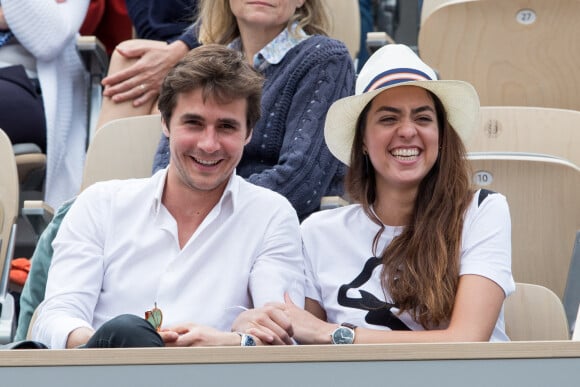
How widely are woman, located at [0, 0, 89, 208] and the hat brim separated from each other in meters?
1.43

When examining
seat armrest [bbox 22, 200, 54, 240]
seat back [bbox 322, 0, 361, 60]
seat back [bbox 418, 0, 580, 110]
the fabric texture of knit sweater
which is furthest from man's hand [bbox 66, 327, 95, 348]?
seat back [bbox 322, 0, 361, 60]

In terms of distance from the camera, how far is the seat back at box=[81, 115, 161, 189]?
3.25 metres

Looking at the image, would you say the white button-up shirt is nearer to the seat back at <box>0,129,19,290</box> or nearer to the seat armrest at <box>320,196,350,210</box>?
the seat armrest at <box>320,196,350,210</box>

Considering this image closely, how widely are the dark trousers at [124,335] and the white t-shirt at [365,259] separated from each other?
0.62 metres

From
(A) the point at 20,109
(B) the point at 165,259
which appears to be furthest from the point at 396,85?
(A) the point at 20,109

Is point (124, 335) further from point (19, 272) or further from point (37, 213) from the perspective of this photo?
point (19, 272)

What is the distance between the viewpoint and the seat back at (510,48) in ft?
11.1

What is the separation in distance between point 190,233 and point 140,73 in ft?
4.02

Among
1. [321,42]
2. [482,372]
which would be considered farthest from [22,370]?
[321,42]

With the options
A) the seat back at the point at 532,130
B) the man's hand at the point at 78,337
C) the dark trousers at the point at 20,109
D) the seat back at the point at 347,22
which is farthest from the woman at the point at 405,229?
the dark trousers at the point at 20,109

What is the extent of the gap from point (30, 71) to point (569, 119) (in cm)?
183

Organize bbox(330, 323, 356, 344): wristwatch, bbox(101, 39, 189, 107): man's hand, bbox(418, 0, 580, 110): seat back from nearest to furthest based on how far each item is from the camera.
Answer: bbox(330, 323, 356, 344): wristwatch → bbox(418, 0, 580, 110): seat back → bbox(101, 39, 189, 107): man's hand

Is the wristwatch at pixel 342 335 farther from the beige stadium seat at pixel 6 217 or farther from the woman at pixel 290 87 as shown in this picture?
the beige stadium seat at pixel 6 217

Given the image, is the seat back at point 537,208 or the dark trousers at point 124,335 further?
the seat back at point 537,208
